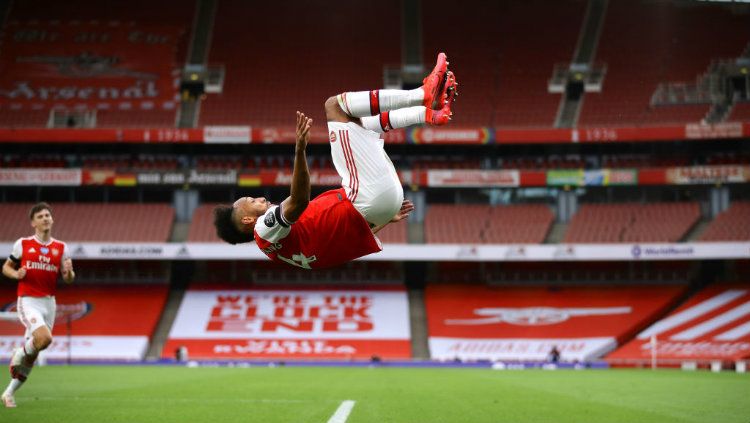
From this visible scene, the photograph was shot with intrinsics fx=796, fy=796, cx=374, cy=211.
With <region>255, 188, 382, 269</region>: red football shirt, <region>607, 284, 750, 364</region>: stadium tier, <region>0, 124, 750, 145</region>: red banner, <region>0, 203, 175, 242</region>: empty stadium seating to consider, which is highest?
<region>0, 124, 750, 145</region>: red banner

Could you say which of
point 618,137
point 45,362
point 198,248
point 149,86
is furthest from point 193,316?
point 618,137

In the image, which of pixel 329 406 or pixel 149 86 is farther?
pixel 149 86

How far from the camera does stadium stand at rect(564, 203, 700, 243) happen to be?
42.4m

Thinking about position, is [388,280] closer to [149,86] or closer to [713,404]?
[149,86]

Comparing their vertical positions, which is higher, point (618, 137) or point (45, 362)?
point (618, 137)

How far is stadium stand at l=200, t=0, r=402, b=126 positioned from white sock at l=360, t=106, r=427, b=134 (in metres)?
37.7

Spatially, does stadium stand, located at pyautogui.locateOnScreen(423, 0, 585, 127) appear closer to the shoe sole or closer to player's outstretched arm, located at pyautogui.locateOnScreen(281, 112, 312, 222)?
the shoe sole

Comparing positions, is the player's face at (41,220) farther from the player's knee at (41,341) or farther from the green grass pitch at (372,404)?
the green grass pitch at (372,404)

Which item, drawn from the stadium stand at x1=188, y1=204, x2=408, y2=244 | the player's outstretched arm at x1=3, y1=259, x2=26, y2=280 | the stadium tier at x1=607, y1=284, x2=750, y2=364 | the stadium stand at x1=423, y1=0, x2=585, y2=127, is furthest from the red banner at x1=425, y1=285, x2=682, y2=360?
the player's outstretched arm at x1=3, y1=259, x2=26, y2=280

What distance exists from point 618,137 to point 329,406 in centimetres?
3447

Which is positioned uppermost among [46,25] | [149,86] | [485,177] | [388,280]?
[46,25]

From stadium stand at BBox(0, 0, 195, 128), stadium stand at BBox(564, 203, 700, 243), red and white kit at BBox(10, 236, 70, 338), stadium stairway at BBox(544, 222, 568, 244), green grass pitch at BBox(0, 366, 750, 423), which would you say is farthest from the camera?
stadium stand at BBox(0, 0, 195, 128)

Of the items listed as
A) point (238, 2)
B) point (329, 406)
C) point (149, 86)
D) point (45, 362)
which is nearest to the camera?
point (329, 406)

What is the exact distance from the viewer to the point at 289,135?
143 feet
